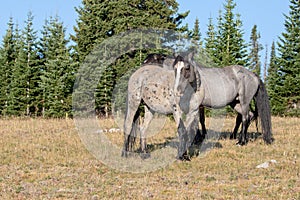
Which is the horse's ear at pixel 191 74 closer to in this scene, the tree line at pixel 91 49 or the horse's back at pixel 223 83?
the horse's back at pixel 223 83

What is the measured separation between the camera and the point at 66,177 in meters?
7.36

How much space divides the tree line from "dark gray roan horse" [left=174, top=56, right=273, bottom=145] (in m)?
13.6

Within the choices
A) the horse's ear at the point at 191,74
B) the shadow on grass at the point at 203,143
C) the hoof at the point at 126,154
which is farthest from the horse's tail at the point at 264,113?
the hoof at the point at 126,154

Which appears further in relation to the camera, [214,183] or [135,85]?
[135,85]

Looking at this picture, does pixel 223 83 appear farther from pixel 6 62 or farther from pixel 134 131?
pixel 6 62

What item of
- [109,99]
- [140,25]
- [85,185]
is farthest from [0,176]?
[140,25]

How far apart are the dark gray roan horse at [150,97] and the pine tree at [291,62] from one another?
2060 centimetres

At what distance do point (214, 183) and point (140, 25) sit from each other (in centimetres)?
2211

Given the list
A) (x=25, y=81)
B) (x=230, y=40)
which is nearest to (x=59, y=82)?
(x=25, y=81)

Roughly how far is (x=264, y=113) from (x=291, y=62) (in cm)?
1886

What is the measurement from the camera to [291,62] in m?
28.6

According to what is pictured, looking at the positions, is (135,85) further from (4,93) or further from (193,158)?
(4,93)

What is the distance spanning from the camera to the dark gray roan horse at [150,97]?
898 centimetres

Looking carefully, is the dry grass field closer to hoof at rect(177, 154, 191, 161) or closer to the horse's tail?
hoof at rect(177, 154, 191, 161)
